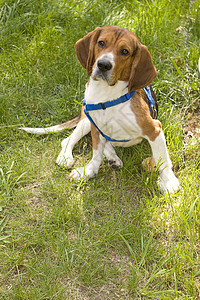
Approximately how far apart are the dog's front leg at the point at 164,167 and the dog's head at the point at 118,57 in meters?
0.61

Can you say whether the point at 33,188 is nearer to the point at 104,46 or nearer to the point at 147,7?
the point at 104,46

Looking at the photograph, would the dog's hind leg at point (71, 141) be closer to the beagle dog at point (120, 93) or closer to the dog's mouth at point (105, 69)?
the beagle dog at point (120, 93)

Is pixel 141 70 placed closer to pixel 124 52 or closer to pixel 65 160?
pixel 124 52

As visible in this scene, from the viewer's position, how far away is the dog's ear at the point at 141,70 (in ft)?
10.7

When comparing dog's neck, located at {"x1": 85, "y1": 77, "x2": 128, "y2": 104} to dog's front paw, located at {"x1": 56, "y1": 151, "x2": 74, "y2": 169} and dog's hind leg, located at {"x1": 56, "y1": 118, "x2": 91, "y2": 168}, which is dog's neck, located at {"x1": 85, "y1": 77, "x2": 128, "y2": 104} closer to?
dog's hind leg, located at {"x1": 56, "y1": 118, "x2": 91, "y2": 168}

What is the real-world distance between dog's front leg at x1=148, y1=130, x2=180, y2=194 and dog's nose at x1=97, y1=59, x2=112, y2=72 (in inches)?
32.4

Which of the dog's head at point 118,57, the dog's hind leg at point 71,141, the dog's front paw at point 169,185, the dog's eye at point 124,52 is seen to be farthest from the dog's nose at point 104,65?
the dog's front paw at point 169,185

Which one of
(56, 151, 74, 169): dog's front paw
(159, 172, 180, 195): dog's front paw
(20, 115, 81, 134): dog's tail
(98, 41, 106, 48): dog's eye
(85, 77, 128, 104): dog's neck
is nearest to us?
(98, 41, 106, 48): dog's eye

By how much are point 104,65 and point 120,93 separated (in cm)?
35

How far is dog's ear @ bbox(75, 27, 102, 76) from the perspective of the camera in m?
3.33

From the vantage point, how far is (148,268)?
3.15 meters

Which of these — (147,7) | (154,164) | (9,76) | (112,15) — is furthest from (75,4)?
(154,164)

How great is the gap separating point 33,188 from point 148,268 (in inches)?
55.0

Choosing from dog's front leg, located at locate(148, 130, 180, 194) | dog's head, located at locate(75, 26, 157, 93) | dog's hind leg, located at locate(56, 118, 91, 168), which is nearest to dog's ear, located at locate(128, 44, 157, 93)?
dog's head, located at locate(75, 26, 157, 93)
